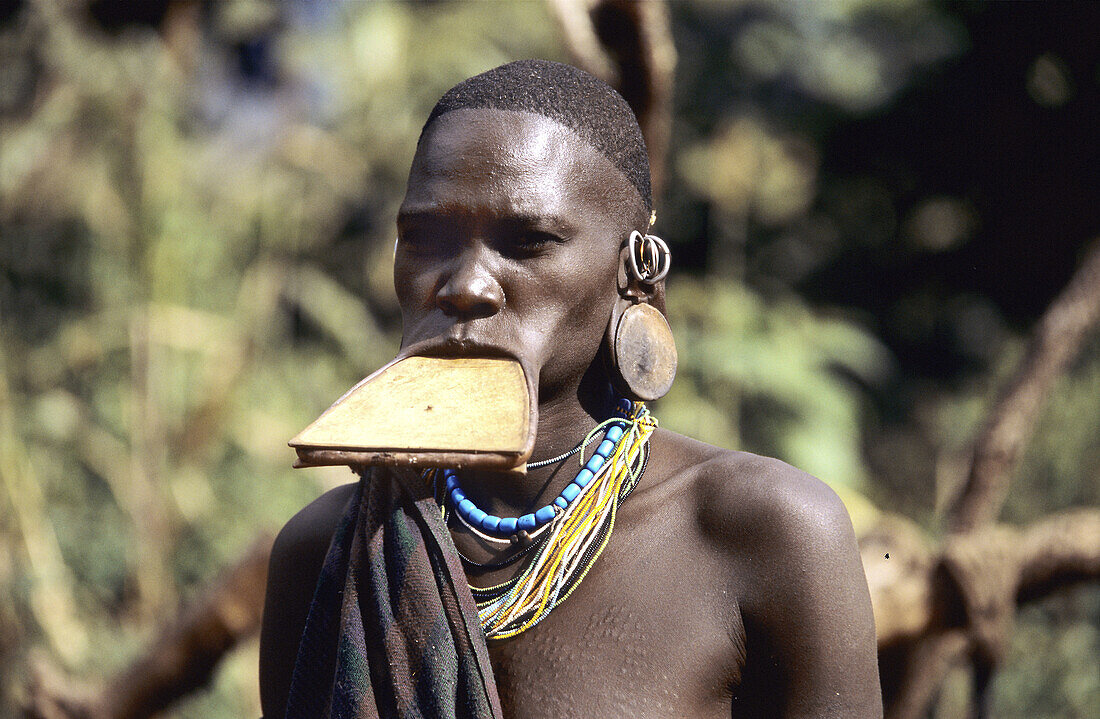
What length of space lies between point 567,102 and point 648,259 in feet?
1.04

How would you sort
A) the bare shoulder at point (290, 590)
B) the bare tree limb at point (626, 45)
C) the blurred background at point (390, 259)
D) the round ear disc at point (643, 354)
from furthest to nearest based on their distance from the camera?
the blurred background at point (390, 259)
the bare tree limb at point (626, 45)
the bare shoulder at point (290, 590)
the round ear disc at point (643, 354)

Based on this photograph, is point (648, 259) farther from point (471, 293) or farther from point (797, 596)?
point (797, 596)

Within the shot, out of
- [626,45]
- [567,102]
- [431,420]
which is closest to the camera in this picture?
[431,420]

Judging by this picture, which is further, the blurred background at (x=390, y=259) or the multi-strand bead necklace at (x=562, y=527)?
the blurred background at (x=390, y=259)

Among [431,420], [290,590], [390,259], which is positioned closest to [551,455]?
[431,420]

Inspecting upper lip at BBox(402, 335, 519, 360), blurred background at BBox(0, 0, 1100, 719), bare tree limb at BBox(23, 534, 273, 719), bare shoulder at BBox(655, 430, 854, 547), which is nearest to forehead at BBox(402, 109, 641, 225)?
upper lip at BBox(402, 335, 519, 360)

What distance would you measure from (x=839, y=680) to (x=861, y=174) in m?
11.9

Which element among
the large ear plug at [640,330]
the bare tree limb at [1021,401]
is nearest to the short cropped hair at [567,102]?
→ the large ear plug at [640,330]

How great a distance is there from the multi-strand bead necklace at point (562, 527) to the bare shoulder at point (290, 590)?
12.2 inches

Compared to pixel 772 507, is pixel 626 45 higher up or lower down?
higher up

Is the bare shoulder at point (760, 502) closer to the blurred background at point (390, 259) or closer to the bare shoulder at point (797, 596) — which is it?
the bare shoulder at point (797, 596)

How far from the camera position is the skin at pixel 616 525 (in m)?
1.67

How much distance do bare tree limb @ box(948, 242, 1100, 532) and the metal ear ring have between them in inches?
117

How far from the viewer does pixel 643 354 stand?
6.02 feet
